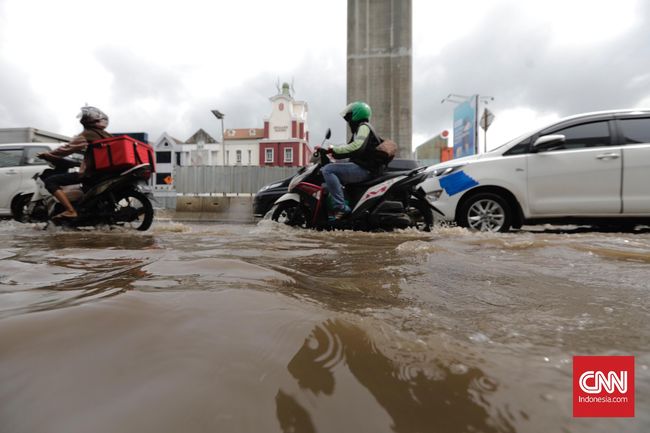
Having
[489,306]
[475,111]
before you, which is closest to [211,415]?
[489,306]

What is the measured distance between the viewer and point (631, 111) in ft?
16.2

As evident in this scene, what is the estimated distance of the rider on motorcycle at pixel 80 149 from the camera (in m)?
5.05

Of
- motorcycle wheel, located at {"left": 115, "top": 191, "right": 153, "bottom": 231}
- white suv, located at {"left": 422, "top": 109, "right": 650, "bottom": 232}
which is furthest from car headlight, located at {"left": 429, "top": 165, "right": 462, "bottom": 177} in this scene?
motorcycle wheel, located at {"left": 115, "top": 191, "right": 153, "bottom": 231}

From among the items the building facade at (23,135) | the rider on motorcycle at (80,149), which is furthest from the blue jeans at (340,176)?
the building facade at (23,135)

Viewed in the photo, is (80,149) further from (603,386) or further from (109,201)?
(603,386)

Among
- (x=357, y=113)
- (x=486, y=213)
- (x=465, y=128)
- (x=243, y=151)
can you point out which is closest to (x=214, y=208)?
(x=357, y=113)

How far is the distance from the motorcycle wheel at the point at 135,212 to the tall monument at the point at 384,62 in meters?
8.89

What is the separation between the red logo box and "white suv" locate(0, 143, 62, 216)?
30.0ft

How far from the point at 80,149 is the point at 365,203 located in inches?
149

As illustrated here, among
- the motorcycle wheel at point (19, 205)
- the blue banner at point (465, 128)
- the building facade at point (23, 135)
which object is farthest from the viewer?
the blue banner at point (465, 128)

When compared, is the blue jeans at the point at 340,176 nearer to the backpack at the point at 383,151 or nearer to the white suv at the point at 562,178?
the backpack at the point at 383,151

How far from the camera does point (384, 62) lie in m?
12.4

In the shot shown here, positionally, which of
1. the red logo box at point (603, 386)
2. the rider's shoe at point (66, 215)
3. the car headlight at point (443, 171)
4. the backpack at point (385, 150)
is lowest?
the red logo box at point (603, 386)

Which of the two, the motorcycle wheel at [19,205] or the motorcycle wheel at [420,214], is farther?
the motorcycle wheel at [19,205]
